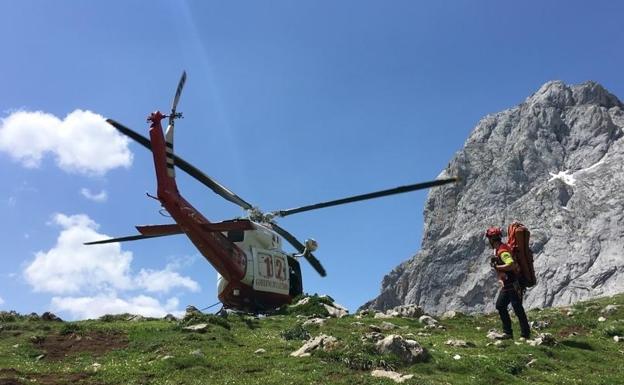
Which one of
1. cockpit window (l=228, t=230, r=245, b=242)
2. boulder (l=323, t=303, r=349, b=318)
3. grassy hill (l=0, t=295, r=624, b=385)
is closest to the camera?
grassy hill (l=0, t=295, r=624, b=385)

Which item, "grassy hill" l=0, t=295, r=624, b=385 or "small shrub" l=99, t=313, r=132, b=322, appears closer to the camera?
"grassy hill" l=0, t=295, r=624, b=385

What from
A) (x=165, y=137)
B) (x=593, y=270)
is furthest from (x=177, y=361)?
(x=593, y=270)

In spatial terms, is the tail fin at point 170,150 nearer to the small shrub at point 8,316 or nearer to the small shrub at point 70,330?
the small shrub at point 8,316

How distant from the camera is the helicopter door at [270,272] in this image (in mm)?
38375

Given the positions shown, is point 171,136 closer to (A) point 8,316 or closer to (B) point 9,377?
(A) point 8,316

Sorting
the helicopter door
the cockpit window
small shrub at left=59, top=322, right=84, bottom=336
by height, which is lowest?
small shrub at left=59, top=322, right=84, bottom=336

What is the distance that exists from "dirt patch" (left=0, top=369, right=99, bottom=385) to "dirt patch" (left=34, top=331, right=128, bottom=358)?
119 inches

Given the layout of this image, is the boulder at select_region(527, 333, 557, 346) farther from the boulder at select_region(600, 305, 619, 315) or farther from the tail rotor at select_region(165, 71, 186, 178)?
the tail rotor at select_region(165, 71, 186, 178)

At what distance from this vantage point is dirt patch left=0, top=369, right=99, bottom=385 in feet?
44.5

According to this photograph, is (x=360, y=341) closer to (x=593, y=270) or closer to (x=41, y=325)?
(x=41, y=325)

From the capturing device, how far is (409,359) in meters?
14.1

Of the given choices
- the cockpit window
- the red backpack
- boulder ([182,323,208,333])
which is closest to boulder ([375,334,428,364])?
the red backpack

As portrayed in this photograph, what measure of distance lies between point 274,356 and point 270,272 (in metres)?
23.5

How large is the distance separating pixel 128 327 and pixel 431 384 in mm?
13747
